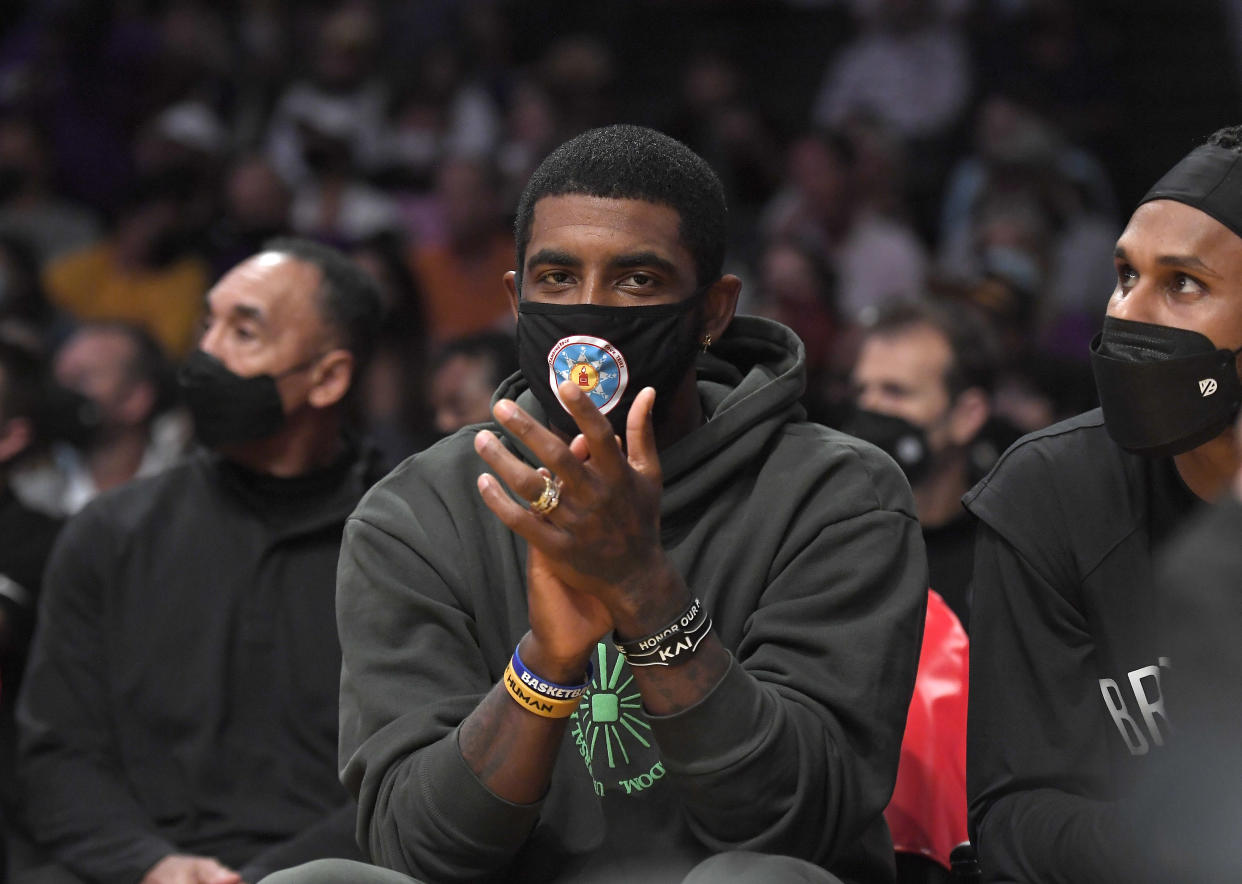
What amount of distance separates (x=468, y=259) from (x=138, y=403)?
6.76 feet

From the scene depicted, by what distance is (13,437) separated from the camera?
464 cm

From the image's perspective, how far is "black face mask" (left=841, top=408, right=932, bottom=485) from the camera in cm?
445

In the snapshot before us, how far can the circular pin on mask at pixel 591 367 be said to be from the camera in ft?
8.79

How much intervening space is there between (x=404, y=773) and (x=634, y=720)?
1.27ft

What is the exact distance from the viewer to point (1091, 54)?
8555 mm

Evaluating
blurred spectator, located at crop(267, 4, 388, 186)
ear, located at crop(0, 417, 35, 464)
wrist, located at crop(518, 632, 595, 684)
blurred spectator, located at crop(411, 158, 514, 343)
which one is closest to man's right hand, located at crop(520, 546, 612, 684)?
wrist, located at crop(518, 632, 595, 684)

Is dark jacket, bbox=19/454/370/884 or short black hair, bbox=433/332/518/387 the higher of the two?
short black hair, bbox=433/332/518/387

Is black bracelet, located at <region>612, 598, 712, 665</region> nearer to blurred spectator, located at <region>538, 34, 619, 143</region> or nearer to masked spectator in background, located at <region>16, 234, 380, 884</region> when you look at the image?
masked spectator in background, located at <region>16, 234, 380, 884</region>

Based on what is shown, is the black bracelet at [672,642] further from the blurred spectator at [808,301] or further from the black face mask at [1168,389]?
the blurred spectator at [808,301]

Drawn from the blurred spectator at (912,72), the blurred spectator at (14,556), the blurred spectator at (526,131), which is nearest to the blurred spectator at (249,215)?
the blurred spectator at (526,131)

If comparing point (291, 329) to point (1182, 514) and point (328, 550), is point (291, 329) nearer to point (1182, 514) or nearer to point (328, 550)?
point (328, 550)

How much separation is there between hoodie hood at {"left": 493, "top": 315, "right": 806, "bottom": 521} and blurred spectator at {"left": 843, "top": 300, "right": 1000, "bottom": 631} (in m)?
1.27

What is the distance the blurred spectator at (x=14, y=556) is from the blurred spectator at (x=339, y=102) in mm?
3952

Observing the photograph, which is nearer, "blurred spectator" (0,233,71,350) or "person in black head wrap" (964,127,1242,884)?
"person in black head wrap" (964,127,1242,884)
